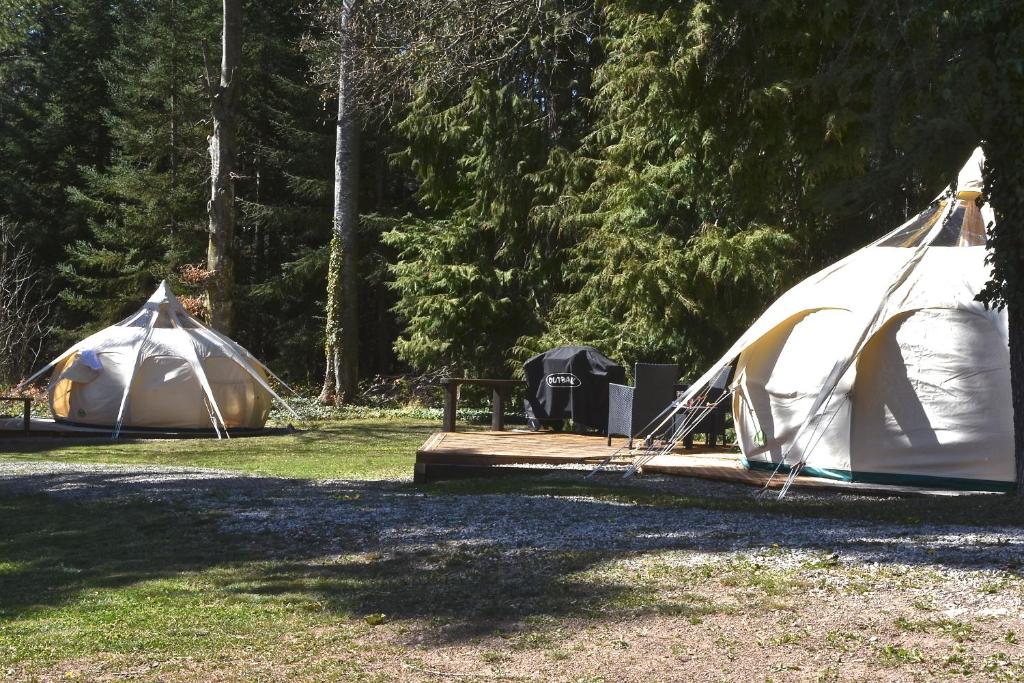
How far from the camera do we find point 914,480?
10812mm

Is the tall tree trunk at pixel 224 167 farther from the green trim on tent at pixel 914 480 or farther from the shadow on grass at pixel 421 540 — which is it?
the green trim on tent at pixel 914 480

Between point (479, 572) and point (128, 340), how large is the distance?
47.9 ft

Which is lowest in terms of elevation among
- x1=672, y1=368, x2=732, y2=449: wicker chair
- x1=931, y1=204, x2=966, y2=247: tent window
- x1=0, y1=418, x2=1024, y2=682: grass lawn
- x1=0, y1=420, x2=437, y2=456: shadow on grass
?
x1=0, y1=418, x2=1024, y2=682: grass lawn

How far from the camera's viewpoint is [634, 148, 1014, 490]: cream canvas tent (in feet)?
34.6

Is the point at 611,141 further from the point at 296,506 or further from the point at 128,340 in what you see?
the point at 296,506

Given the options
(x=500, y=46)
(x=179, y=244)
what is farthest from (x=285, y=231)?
(x=500, y=46)

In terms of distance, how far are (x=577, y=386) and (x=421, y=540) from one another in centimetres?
878

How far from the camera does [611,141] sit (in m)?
23.0

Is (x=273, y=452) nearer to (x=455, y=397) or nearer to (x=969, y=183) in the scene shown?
(x=455, y=397)

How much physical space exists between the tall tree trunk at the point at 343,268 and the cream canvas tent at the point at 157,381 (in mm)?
5137

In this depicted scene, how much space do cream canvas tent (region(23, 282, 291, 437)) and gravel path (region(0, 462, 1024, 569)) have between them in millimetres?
8641

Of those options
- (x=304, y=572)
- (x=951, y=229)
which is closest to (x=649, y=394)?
(x=951, y=229)

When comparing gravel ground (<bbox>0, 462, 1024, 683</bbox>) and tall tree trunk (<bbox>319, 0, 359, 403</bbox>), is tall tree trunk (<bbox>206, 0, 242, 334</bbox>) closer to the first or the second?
tall tree trunk (<bbox>319, 0, 359, 403</bbox>)

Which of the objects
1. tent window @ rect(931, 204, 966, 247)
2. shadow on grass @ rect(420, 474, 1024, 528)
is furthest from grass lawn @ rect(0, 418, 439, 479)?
tent window @ rect(931, 204, 966, 247)
